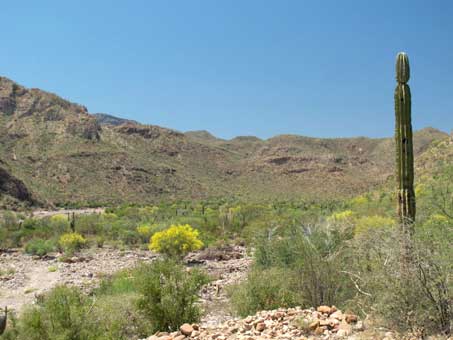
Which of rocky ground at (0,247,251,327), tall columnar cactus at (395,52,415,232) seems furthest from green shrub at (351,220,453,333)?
rocky ground at (0,247,251,327)

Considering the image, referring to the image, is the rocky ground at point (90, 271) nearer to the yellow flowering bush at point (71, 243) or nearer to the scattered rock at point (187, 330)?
the yellow flowering bush at point (71, 243)

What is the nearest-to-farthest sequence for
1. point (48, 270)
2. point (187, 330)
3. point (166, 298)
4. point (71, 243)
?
Result: 1. point (187, 330)
2. point (166, 298)
3. point (48, 270)
4. point (71, 243)

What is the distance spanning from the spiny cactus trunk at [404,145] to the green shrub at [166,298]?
4.87m

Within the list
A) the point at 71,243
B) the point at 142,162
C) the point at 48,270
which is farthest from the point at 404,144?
the point at 142,162

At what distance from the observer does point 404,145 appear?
37.1 ft

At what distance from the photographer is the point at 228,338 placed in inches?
278

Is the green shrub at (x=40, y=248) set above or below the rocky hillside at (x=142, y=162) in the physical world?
below

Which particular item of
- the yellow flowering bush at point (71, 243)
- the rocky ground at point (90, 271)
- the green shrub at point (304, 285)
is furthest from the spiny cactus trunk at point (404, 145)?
the yellow flowering bush at point (71, 243)

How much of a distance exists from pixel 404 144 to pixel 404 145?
0.08 ft

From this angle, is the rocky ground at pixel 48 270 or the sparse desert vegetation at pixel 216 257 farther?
the rocky ground at pixel 48 270

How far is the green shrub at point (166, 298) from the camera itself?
9.60 metres

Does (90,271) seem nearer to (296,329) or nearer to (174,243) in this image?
(174,243)

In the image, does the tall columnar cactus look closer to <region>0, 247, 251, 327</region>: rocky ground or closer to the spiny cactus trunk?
the spiny cactus trunk

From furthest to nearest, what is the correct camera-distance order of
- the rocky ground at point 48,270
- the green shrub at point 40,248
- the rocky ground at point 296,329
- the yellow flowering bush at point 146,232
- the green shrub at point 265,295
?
the yellow flowering bush at point 146,232 → the green shrub at point 40,248 → the rocky ground at point 48,270 → the green shrub at point 265,295 → the rocky ground at point 296,329
